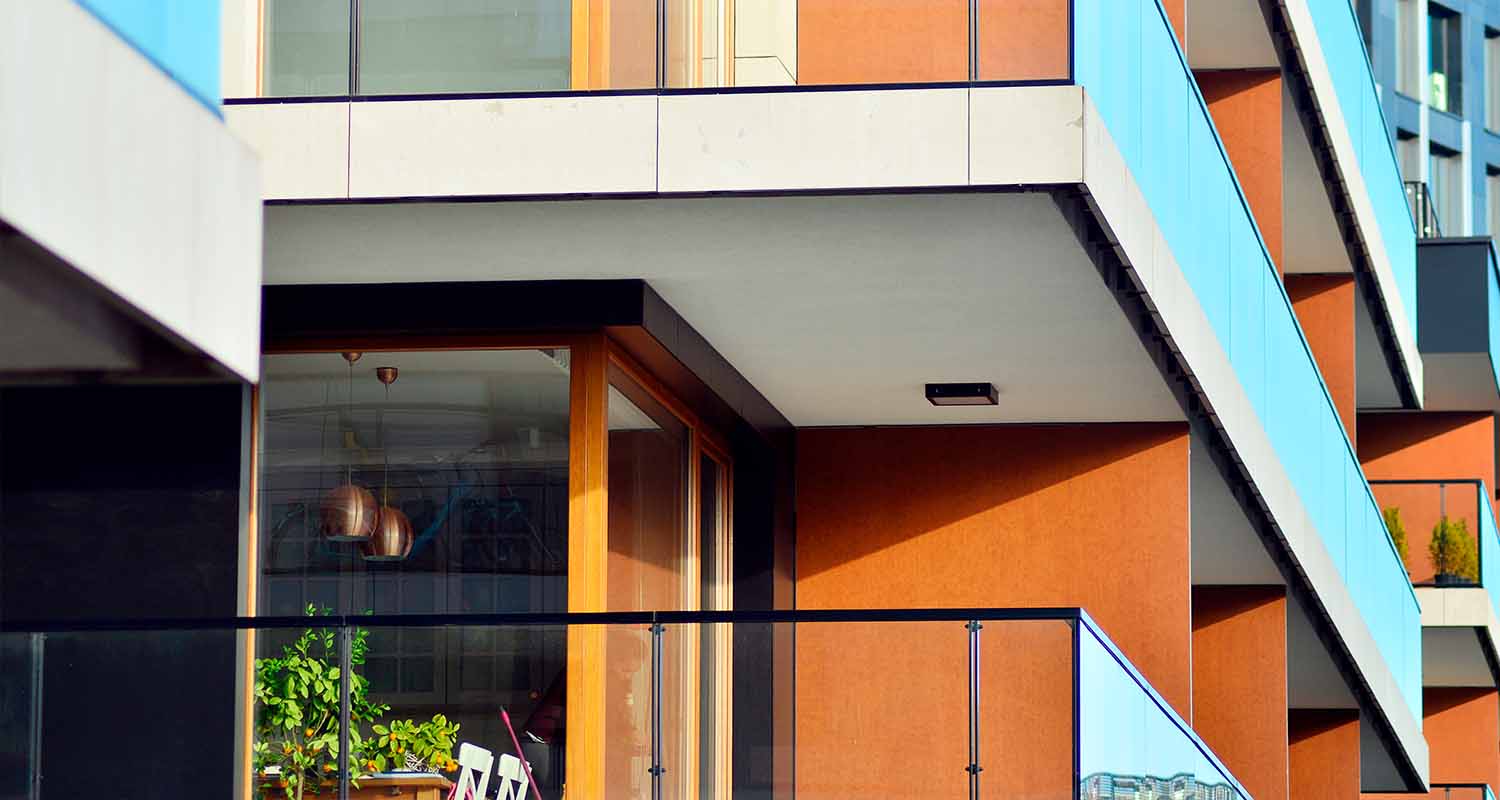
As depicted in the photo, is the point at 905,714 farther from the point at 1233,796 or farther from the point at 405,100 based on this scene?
the point at 1233,796

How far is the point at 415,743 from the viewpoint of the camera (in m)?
9.80

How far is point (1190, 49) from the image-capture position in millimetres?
16625

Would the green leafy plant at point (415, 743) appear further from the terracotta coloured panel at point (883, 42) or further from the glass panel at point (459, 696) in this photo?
the terracotta coloured panel at point (883, 42)

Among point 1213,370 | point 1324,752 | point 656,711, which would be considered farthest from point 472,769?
point 1324,752

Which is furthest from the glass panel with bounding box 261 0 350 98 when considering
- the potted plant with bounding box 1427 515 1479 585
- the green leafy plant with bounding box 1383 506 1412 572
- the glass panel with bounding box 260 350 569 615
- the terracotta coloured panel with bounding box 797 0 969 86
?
the potted plant with bounding box 1427 515 1479 585

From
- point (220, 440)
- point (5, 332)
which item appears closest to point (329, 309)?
point (220, 440)

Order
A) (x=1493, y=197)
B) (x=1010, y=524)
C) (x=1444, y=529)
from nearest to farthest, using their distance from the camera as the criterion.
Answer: (x=1010, y=524)
(x=1444, y=529)
(x=1493, y=197)

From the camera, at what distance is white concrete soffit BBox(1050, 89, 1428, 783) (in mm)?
9102

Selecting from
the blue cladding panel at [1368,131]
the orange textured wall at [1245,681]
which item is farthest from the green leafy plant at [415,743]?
the blue cladding panel at [1368,131]

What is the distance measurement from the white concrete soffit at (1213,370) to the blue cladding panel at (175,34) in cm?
442

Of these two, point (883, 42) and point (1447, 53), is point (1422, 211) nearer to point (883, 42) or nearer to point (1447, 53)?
point (1447, 53)

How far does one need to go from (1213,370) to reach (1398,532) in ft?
43.1

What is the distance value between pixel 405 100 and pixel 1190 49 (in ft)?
28.4

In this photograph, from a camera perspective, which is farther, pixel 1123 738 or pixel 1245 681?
pixel 1245 681
